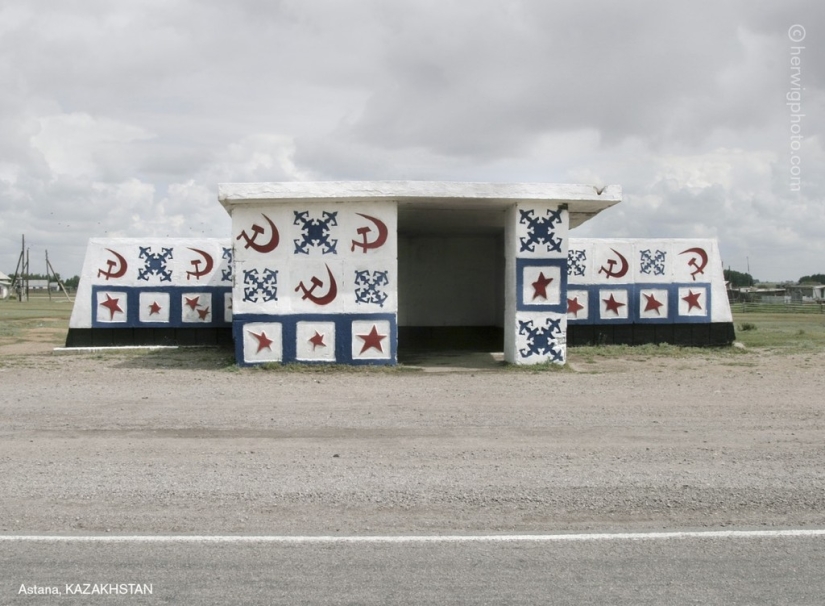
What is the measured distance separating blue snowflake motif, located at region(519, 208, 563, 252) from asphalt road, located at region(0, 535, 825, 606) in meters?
10.1

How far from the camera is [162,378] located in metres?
13.8

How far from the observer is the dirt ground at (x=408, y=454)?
18.8 ft

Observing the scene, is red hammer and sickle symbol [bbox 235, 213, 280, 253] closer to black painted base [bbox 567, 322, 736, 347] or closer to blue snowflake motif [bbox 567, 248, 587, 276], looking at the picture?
blue snowflake motif [bbox 567, 248, 587, 276]

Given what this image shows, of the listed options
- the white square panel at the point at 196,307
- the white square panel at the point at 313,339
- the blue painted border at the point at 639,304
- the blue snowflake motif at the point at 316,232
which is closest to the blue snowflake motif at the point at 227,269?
the white square panel at the point at 196,307

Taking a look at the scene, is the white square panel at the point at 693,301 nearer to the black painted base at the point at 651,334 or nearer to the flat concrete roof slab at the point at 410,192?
the black painted base at the point at 651,334

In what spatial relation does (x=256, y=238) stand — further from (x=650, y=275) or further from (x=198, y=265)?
(x=650, y=275)

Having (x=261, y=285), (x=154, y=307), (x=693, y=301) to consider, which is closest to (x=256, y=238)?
(x=261, y=285)

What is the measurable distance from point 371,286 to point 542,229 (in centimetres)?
338

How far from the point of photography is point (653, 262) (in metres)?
19.8

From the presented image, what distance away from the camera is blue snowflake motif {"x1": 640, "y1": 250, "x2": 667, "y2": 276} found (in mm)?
19750

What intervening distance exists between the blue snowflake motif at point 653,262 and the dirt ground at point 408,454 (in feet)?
21.3

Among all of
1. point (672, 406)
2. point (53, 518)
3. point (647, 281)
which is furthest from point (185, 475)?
point (647, 281)

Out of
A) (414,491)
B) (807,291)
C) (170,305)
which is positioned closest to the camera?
(414,491)

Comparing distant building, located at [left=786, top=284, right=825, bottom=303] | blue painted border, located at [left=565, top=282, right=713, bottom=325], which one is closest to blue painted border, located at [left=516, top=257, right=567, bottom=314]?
blue painted border, located at [left=565, top=282, right=713, bottom=325]
